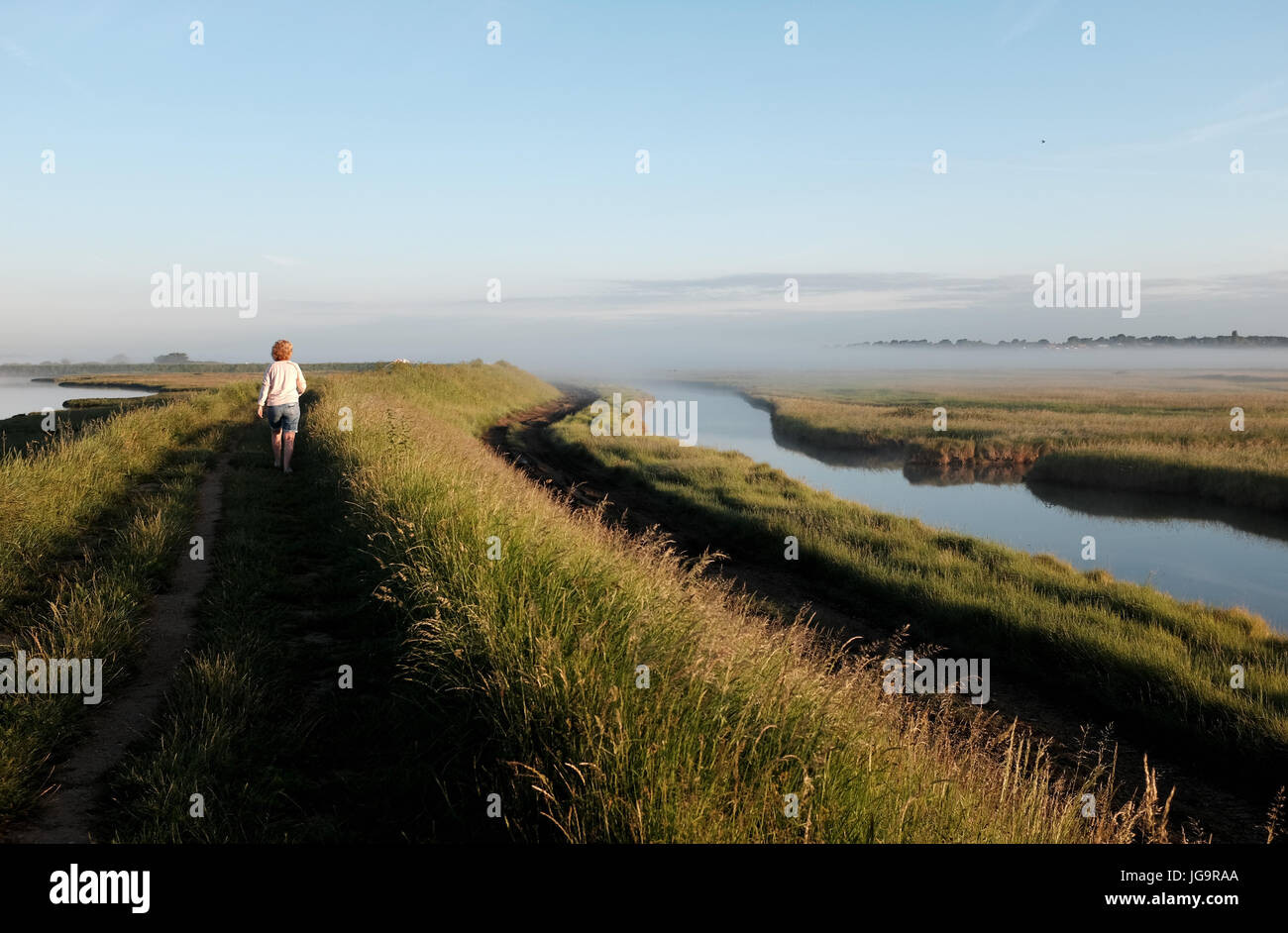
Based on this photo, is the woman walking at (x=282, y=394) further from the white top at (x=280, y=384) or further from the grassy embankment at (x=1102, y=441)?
the grassy embankment at (x=1102, y=441)

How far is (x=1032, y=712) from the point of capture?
7.50m

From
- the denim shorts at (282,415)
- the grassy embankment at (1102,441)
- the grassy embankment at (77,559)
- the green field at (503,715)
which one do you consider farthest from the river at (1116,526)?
the grassy embankment at (77,559)

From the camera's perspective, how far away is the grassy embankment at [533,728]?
11.9ft

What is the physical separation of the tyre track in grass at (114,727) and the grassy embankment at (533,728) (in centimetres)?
18

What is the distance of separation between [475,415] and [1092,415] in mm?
33158

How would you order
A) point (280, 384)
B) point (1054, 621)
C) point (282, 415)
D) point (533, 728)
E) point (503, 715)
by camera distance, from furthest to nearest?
1. point (282, 415)
2. point (280, 384)
3. point (1054, 621)
4. point (503, 715)
5. point (533, 728)

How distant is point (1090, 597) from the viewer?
33.2ft

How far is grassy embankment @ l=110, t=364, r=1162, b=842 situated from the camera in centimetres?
363

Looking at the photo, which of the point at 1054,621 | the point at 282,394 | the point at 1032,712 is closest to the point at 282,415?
the point at 282,394

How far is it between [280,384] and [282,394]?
173mm

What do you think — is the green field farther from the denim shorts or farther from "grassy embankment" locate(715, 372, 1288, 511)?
"grassy embankment" locate(715, 372, 1288, 511)

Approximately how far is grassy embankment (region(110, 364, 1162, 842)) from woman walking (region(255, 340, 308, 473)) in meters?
6.45

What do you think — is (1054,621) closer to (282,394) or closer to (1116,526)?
(282,394)
